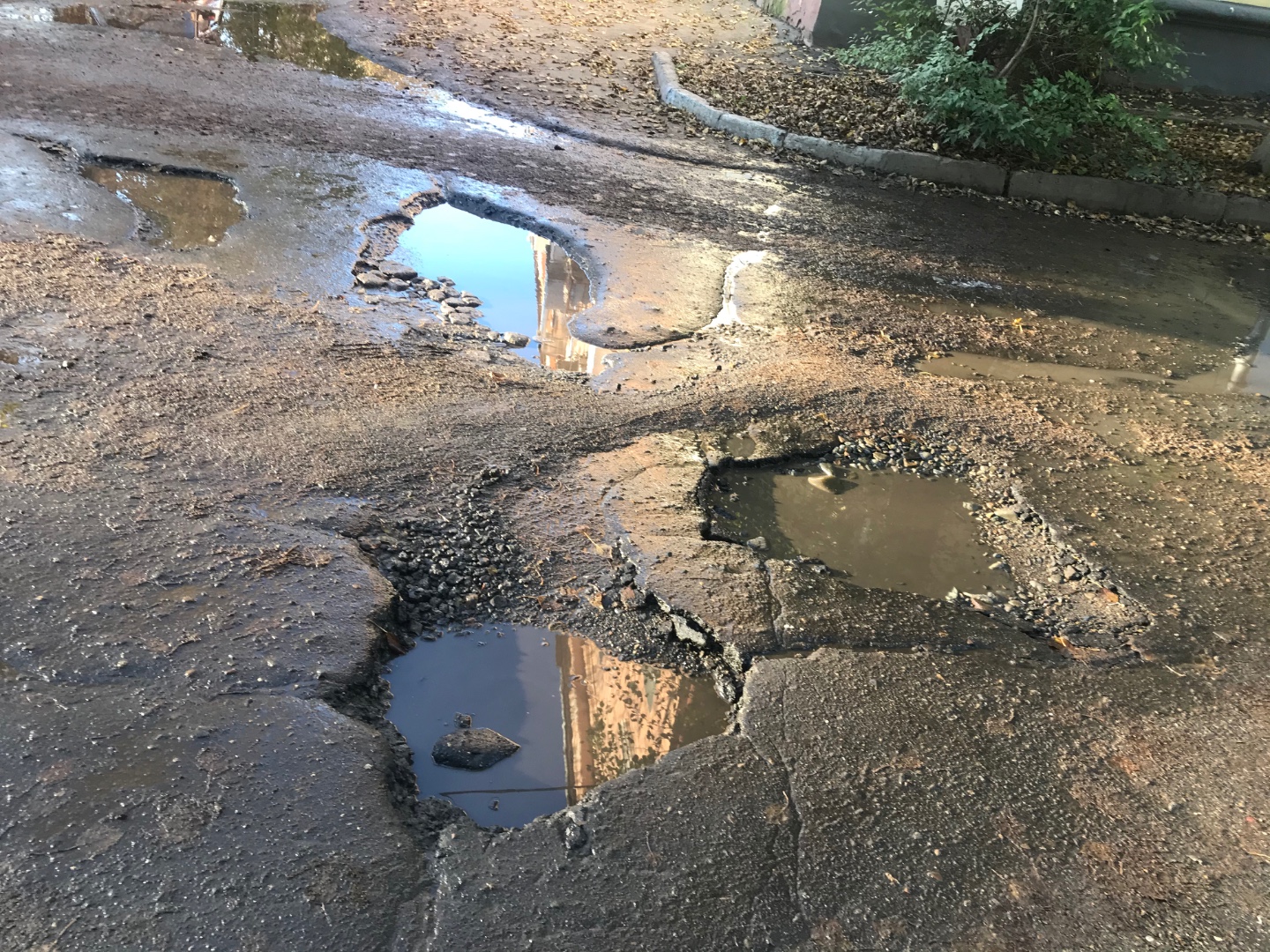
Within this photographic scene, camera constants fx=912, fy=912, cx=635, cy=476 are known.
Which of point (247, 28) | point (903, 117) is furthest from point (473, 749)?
point (247, 28)

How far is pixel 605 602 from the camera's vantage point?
10.4ft

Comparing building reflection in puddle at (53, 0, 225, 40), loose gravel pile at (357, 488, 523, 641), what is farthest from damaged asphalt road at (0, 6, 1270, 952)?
building reflection in puddle at (53, 0, 225, 40)

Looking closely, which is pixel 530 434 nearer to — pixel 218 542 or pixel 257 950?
pixel 218 542

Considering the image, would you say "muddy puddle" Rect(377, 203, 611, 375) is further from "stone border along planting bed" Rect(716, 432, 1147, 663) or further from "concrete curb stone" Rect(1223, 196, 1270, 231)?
"concrete curb stone" Rect(1223, 196, 1270, 231)

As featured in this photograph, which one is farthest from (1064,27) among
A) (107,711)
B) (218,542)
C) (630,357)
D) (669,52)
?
(107,711)

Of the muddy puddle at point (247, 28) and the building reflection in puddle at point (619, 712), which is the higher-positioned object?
the muddy puddle at point (247, 28)

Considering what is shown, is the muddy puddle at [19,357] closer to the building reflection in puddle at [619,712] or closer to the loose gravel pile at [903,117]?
the building reflection in puddle at [619,712]

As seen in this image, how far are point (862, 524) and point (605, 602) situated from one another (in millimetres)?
1274

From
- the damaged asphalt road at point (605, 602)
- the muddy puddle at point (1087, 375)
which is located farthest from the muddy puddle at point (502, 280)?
the muddy puddle at point (1087, 375)

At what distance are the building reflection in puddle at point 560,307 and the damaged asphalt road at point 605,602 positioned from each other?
17 cm

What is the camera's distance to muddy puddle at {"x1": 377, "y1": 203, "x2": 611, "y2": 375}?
4.98 meters

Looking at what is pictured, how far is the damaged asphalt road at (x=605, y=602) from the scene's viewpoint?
2.19 meters

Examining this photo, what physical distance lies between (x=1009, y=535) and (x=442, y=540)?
234cm

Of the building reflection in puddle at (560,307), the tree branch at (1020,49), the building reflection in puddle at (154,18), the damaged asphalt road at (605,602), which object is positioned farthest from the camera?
the building reflection in puddle at (154,18)
